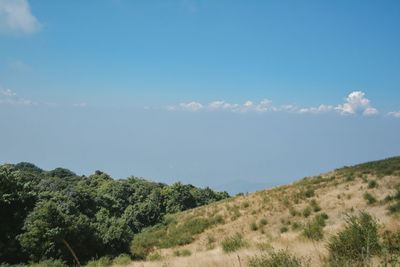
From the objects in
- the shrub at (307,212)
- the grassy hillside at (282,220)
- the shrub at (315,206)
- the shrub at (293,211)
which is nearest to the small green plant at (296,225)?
the grassy hillside at (282,220)

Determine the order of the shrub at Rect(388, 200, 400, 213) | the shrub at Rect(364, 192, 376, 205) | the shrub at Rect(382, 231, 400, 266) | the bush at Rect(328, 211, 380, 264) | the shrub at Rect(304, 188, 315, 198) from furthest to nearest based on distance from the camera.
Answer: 1. the shrub at Rect(304, 188, 315, 198)
2. the shrub at Rect(364, 192, 376, 205)
3. the shrub at Rect(388, 200, 400, 213)
4. the bush at Rect(328, 211, 380, 264)
5. the shrub at Rect(382, 231, 400, 266)

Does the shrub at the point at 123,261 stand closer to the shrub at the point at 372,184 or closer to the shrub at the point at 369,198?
the shrub at the point at 369,198

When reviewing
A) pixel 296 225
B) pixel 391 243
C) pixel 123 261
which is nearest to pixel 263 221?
pixel 296 225

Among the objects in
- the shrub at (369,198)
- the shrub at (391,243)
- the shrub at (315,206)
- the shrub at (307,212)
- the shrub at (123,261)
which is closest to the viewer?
the shrub at (391,243)

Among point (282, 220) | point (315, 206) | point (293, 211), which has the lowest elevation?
point (282, 220)

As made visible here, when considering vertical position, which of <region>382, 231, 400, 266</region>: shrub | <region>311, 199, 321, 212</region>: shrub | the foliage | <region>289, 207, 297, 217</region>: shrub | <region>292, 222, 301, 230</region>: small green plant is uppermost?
<region>382, 231, 400, 266</region>: shrub

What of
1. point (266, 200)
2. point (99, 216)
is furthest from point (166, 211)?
point (266, 200)

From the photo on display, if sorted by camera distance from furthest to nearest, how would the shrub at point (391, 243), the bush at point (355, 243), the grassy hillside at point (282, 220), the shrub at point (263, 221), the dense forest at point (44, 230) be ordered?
the shrub at point (263, 221), the dense forest at point (44, 230), the grassy hillside at point (282, 220), the bush at point (355, 243), the shrub at point (391, 243)

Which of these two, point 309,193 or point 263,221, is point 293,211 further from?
point 309,193

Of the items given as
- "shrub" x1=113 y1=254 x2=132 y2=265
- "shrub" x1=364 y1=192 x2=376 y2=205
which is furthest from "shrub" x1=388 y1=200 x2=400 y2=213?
"shrub" x1=113 y1=254 x2=132 y2=265

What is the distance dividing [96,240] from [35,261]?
4282 millimetres

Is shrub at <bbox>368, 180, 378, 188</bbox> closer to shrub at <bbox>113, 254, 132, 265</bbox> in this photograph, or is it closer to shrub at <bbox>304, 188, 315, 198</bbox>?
shrub at <bbox>304, 188, 315, 198</bbox>

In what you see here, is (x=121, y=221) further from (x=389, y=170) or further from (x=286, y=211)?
(x=389, y=170)

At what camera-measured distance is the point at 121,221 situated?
60.0ft
